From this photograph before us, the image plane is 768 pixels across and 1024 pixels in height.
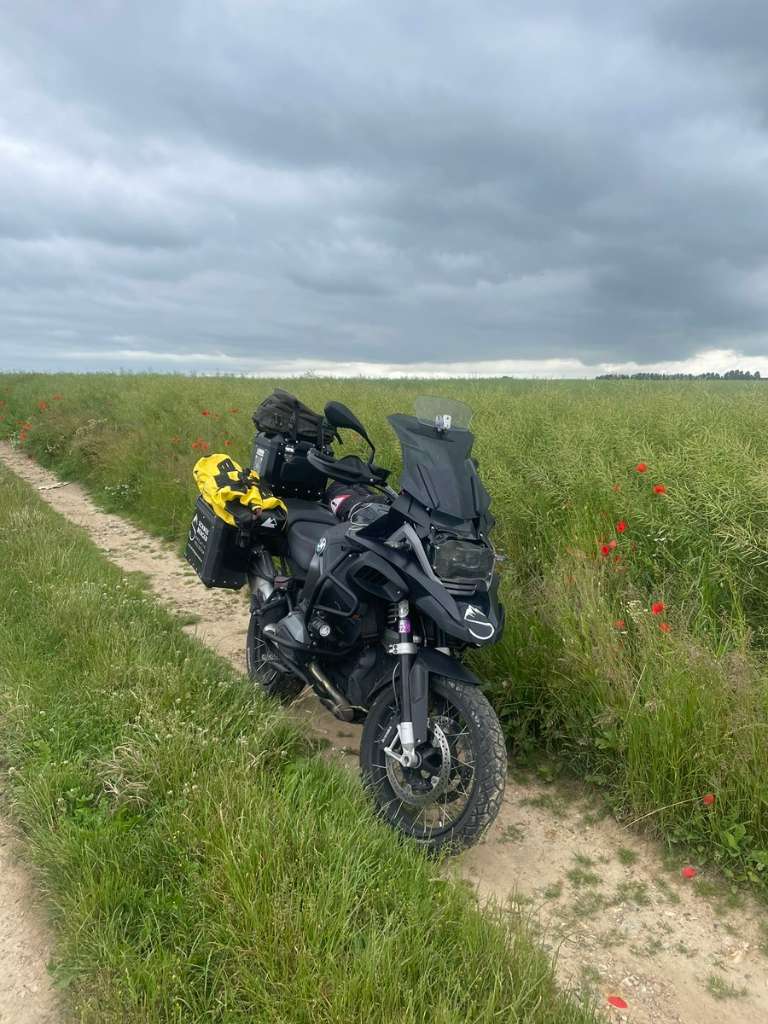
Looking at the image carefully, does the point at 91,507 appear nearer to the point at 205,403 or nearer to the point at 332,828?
the point at 205,403

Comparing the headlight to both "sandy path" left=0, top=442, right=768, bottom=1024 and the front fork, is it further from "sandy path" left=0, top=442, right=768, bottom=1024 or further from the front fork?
"sandy path" left=0, top=442, right=768, bottom=1024

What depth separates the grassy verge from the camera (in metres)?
1.93

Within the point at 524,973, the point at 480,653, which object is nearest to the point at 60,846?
the point at 524,973

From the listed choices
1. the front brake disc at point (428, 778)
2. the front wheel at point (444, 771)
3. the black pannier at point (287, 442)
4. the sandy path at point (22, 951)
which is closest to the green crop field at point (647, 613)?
the front wheel at point (444, 771)

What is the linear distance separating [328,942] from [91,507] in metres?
9.16

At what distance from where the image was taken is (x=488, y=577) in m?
2.85

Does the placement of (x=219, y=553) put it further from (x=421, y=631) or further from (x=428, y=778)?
(x=428, y=778)

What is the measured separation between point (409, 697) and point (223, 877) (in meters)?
0.94

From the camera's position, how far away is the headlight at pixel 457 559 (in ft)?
8.91

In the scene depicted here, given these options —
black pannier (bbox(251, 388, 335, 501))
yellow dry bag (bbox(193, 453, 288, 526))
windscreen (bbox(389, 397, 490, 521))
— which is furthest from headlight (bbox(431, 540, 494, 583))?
black pannier (bbox(251, 388, 335, 501))

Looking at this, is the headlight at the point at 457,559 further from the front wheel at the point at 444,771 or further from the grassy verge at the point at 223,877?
the grassy verge at the point at 223,877

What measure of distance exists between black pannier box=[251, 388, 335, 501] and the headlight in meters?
1.65

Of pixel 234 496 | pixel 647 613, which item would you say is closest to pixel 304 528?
pixel 234 496

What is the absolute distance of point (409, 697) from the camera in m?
2.78
